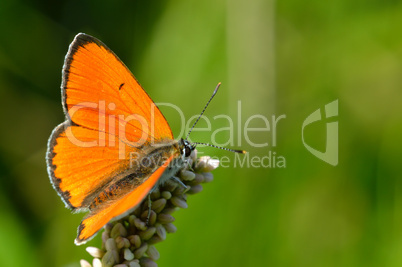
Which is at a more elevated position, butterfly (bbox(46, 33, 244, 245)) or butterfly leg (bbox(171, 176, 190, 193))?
butterfly (bbox(46, 33, 244, 245))

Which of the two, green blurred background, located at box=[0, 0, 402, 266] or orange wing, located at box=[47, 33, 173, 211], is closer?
orange wing, located at box=[47, 33, 173, 211]

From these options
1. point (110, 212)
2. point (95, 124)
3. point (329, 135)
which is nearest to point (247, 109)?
point (329, 135)

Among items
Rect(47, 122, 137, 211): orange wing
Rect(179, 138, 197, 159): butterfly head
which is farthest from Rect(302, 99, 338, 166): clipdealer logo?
Rect(47, 122, 137, 211): orange wing

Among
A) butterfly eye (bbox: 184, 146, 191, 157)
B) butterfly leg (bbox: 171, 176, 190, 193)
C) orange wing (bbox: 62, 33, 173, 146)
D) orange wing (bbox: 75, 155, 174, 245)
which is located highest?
orange wing (bbox: 62, 33, 173, 146)

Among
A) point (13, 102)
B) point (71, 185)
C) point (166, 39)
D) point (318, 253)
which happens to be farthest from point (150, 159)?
point (13, 102)

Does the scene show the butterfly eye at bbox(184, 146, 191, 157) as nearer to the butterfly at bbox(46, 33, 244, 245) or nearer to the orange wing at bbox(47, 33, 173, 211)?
the butterfly at bbox(46, 33, 244, 245)

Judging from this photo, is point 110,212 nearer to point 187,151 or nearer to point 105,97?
point 187,151

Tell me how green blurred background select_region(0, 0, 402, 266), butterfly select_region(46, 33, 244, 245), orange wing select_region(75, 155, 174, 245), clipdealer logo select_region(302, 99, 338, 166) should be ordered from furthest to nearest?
clipdealer logo select_region(302, 99, 338, 166), green blurred background select_region(0, 0, 402, 266), butterfly select_region(46, 33, 244, 245), orange wing select_region(75, 155, 174, 245)

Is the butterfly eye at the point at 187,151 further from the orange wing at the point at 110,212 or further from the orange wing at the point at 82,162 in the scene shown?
the orange wing at the point at 82,162
